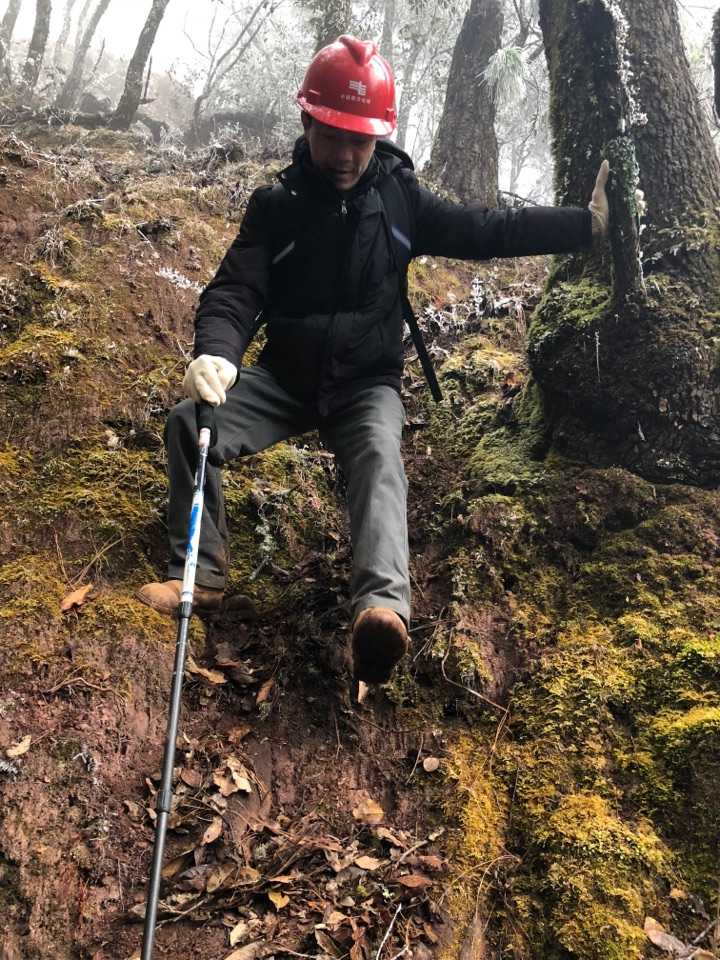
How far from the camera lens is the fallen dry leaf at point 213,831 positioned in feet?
9.94

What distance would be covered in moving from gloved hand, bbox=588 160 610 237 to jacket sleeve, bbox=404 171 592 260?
6 cm

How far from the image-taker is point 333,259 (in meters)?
3.93

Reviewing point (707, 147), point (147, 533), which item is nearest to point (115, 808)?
point (147, 533)

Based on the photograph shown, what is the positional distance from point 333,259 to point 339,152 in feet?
1.85

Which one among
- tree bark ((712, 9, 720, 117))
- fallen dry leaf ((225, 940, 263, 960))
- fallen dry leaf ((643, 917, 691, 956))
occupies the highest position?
tree bark ((712, 9, 720, 117))

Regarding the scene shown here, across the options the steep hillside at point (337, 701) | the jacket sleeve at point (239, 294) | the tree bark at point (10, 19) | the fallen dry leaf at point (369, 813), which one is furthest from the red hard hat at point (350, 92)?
the tree bark at point (10, 19)

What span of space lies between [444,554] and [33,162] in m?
5.92

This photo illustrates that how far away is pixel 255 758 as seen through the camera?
3486 mm

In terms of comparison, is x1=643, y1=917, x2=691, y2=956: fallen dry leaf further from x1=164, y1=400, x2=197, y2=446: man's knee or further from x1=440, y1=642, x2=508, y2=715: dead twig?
x1=164, y1=400, x2=197, y2=446: man's knee

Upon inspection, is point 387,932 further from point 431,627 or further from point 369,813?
point 431,627

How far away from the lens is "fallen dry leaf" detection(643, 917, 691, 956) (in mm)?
2537

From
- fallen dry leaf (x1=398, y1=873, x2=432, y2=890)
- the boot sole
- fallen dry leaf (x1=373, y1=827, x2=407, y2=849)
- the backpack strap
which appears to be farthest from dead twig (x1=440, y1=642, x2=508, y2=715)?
the backpack strap

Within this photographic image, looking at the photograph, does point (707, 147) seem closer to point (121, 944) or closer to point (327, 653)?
point (327, 653)

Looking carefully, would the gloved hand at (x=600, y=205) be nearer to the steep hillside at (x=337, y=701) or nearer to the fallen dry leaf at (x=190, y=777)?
the steep hillside at (x=337, y=701)
